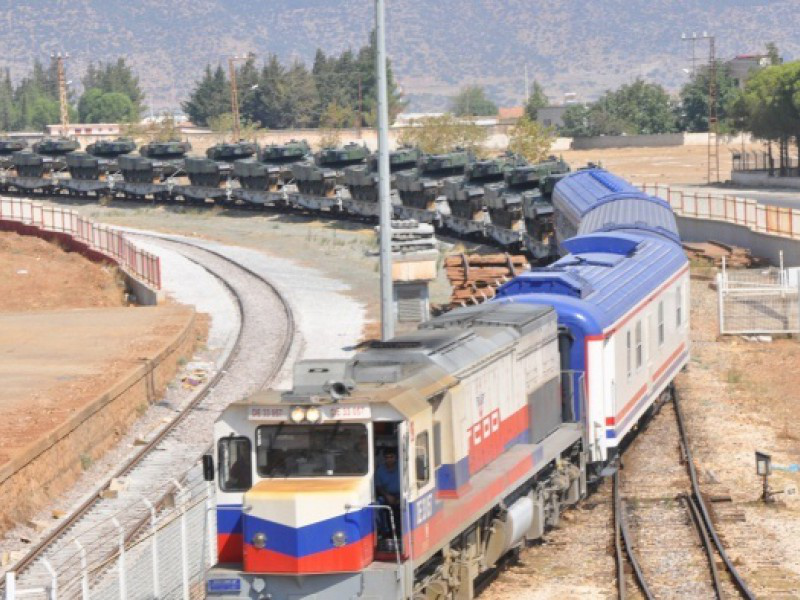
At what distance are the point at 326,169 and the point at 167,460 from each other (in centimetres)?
4600

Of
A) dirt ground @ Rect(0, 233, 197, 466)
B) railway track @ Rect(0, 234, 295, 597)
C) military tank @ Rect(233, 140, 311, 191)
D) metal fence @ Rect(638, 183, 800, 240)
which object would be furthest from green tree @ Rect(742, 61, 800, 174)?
railway track @ Rect(0, 234, 295, 597)

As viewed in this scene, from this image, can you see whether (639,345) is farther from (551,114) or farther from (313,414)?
(551,114)

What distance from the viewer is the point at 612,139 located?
497 ft

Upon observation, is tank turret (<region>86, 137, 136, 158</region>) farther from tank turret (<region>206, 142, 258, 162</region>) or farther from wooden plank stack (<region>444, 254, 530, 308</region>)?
wooden plank stack (<region>444, 254, 530, 308</region>)

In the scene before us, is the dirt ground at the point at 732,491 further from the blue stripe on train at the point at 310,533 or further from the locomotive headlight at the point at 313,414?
the locomotive headlight at the point at 313,414

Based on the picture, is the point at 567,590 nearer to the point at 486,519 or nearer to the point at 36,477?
the point at 486,519

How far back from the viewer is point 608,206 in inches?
1385

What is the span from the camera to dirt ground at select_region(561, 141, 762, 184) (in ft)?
357

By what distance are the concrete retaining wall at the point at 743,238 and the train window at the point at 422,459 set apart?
36345mm

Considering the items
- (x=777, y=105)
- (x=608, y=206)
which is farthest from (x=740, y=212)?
(x=777, y=105)

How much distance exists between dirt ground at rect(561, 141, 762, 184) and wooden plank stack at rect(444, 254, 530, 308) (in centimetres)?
6720

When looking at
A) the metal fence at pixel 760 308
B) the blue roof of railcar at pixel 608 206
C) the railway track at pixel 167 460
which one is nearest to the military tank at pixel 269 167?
the railway track at pixel 167 460

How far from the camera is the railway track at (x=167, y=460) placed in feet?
64.8

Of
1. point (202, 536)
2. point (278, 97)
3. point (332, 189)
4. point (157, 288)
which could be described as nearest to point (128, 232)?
point (332, 189)
